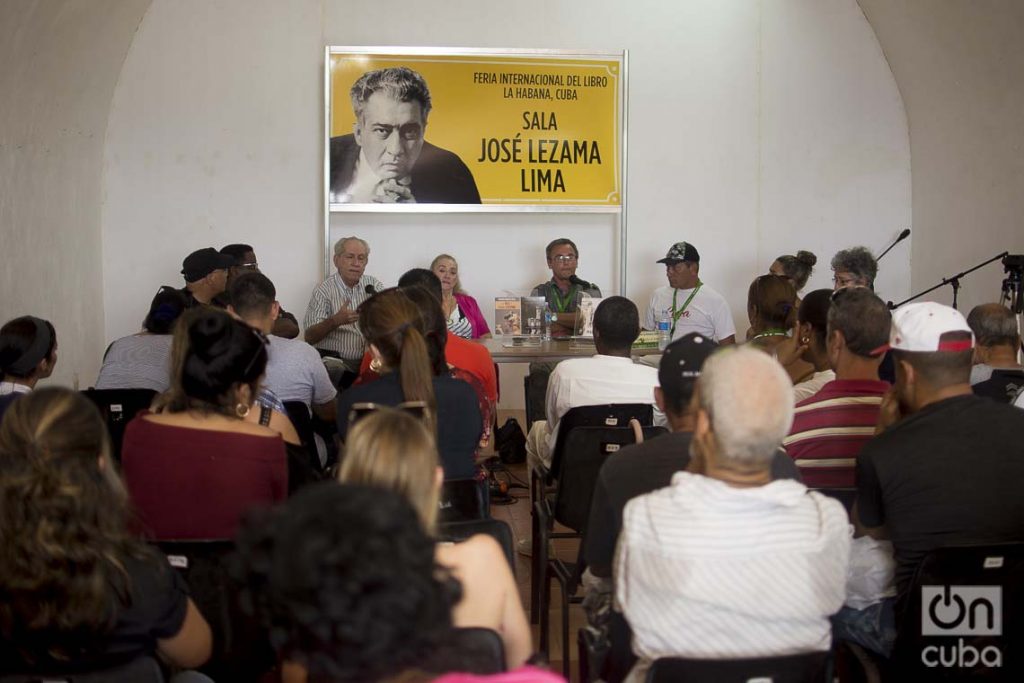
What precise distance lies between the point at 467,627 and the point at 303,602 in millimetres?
492

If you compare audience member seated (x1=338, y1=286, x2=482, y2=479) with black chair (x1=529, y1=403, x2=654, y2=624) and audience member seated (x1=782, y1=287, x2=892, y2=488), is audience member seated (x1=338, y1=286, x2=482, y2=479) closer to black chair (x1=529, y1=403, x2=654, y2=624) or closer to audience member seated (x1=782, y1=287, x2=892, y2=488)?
black chair (x1=529, y1=403, x2=654, y2=624)

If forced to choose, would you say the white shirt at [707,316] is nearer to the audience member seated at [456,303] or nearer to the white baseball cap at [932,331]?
the audience member seated at [456,303]

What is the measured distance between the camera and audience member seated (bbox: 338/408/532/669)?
1573 mm

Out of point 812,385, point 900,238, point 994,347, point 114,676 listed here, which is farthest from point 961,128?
point 114,676

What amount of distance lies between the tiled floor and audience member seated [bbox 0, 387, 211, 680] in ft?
3.67

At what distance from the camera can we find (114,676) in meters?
1.79

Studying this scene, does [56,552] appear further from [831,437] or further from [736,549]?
[831,437]

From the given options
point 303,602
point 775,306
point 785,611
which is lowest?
point 785,611

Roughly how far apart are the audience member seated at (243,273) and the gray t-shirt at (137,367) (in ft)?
1.25

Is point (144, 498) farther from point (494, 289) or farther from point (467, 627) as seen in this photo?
point (494, 289)

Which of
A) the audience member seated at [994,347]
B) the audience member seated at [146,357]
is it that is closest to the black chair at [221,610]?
the audience member seated at [146,357]

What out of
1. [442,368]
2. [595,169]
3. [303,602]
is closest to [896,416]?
[442,368]

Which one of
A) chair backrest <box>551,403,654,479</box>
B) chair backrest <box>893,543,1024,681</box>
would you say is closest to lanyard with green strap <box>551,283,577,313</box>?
chair backrest <box>551,403,654,479</box>

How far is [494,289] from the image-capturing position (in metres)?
8.01
